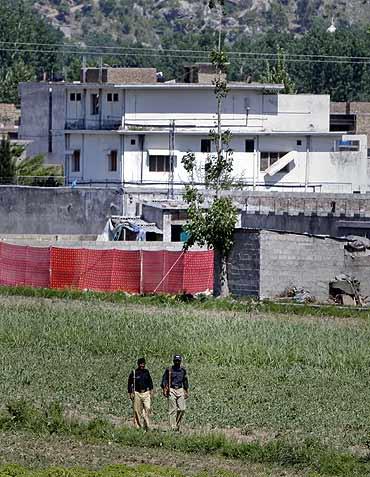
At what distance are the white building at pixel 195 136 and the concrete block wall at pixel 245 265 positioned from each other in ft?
81.8

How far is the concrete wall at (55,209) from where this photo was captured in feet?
222

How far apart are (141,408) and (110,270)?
24.5 meters

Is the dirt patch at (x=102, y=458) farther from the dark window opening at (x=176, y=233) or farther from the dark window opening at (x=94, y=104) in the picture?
the dark window opening at (x=94, y=104)

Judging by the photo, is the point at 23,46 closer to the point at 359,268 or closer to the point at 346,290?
the point at 359,268

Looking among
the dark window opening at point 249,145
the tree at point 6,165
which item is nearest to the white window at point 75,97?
the tree at point 6,165

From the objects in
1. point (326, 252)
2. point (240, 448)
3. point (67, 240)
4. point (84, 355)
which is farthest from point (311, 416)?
point (67, 240)

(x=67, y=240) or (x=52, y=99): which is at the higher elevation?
(x=52, y=99)

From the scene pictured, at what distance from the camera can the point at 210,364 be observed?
3644 centimetres

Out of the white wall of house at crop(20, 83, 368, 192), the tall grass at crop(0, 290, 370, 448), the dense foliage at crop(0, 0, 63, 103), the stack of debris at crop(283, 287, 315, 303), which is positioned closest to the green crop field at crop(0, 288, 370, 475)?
the tall grass at crop(0, 290, 370, 448)

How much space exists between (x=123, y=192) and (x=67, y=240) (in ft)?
19.2

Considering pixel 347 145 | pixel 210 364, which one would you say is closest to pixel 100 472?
pixel 210 364

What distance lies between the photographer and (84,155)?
80125 mm

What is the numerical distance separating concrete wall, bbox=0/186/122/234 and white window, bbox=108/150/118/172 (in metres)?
10.5

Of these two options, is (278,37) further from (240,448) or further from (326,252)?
(240,448)
